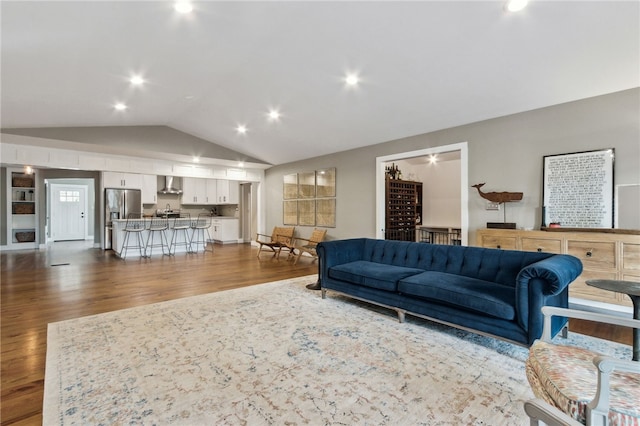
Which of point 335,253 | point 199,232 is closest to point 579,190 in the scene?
point 335,253

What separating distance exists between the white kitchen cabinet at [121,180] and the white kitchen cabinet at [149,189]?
0.12m

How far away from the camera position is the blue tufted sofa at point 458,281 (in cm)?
228

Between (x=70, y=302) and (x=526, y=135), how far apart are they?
20.1ft

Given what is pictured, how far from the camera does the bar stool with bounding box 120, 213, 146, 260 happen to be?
707 cm

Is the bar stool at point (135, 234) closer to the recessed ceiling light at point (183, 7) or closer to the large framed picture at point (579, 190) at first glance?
the recessed ceiling light at point (183, 7)

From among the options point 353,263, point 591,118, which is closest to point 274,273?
point 353,263

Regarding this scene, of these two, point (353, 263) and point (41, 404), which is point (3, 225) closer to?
point (41, 404)

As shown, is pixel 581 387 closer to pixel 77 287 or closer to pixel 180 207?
pixel 77 287

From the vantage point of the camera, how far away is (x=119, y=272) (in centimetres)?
539

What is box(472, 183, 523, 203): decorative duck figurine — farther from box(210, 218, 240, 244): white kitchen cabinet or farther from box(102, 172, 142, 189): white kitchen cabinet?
box(102, 172, 142, 189): white kitchen cabinet

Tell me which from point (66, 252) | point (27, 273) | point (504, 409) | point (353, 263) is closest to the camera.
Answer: point (504, 409)

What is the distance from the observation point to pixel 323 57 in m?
3.51

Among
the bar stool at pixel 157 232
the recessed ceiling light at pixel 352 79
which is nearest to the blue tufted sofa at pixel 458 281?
the recessed ceiling light at pixel 352 79

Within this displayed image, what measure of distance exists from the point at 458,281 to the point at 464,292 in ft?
1.06
